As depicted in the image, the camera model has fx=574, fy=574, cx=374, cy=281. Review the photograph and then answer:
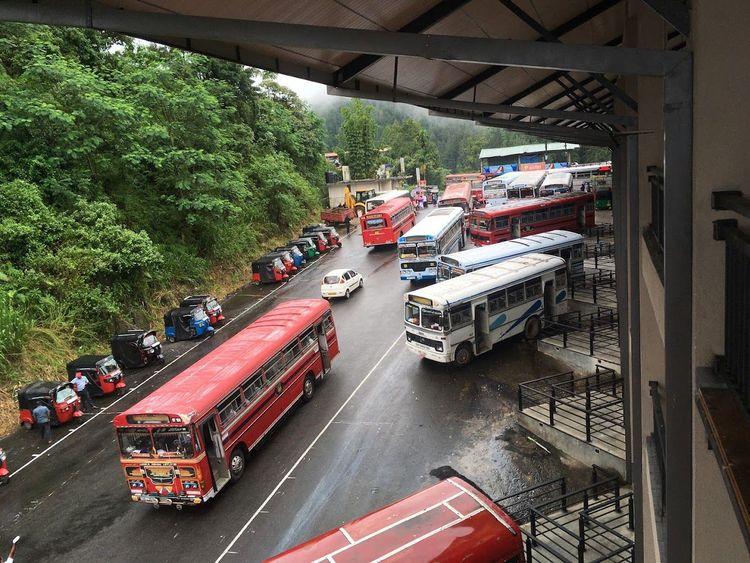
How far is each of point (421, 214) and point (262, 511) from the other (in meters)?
40.7

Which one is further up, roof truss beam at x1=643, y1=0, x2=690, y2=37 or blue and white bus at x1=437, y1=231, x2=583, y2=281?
roof truss beam at x1=643, y1=0, x2=690, y2=37

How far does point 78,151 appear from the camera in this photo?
22.9 meters

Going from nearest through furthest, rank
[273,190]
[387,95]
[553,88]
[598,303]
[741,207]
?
1. [741,207]
2. [387,95]
3. [553,88]
4. [598,303]
5. [273,190]

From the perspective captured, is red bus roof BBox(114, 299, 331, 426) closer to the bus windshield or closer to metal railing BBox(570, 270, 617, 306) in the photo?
the bus windshield

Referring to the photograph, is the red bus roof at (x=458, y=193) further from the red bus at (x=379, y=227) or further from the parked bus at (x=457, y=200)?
the red bus at (x=379, y=227)

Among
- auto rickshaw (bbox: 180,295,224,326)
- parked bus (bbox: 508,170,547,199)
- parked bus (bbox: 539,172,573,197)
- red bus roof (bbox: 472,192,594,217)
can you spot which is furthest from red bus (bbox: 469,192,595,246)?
auto rickshaw (bbox: 180,295,224,326)

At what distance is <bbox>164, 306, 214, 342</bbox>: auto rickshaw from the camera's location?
22.6 meters

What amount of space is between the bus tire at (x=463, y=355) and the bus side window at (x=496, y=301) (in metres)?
1.31

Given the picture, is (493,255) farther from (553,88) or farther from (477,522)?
(477,522)

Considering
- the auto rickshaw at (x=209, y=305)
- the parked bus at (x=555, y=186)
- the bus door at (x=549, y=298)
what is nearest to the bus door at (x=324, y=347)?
the bus door at (x=549, y=298)

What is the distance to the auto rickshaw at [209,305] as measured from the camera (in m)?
23.7

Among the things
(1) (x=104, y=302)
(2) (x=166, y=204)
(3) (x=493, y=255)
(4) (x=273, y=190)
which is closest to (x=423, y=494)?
(3) (x=493, y=255)

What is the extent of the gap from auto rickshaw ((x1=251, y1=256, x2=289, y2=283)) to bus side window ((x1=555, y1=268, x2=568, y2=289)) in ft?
50.4

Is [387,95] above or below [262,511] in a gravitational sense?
above
